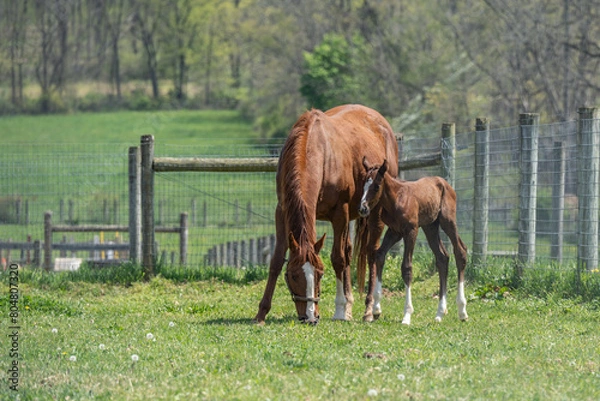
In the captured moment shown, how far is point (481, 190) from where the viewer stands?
37.0ft

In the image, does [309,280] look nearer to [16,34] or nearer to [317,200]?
[317,200]

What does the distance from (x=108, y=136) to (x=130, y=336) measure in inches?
1831

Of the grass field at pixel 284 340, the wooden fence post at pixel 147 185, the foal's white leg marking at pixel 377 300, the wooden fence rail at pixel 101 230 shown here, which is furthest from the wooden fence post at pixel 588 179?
the wooden fence rail at pixel 101 230

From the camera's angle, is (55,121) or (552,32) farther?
(55,121)

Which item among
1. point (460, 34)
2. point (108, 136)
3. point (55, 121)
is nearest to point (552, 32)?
point (460, 34)

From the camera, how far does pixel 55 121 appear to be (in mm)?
55344

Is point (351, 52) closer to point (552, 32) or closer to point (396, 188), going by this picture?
point (552, 32)

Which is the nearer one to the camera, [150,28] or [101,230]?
[101,230]

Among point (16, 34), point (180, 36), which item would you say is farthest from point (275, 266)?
point (180, 36)

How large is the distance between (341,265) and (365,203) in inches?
39.5

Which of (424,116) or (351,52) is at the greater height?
(351,52)

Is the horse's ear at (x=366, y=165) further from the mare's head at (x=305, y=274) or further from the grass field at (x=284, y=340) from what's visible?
the grass field at (x=284, y=340)

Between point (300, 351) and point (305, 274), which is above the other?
point (305, 274)

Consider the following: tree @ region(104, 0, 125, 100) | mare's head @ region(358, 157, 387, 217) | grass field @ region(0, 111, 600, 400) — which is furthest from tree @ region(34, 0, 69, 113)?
mare's head @ region(358, 157, 387, 217)
